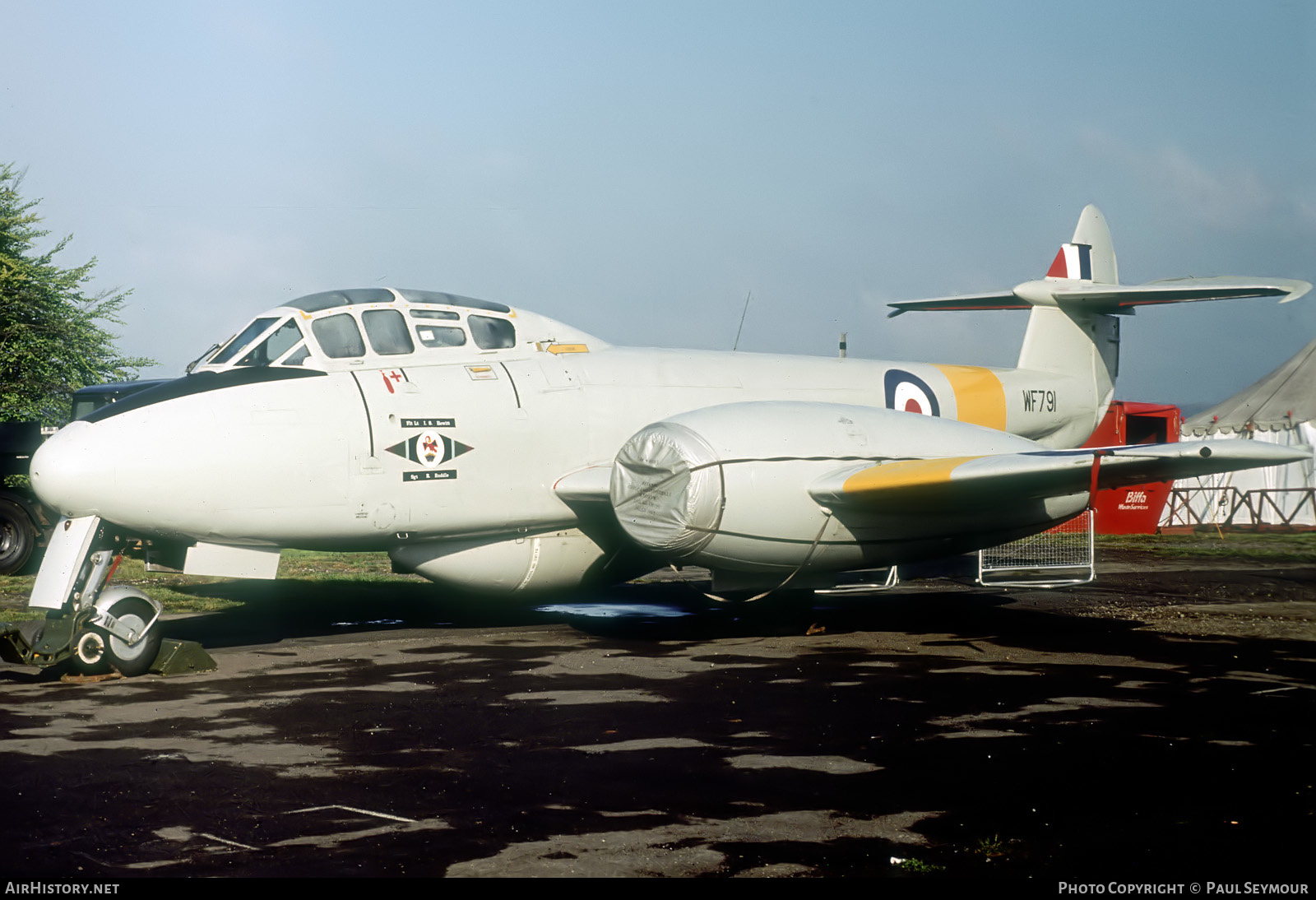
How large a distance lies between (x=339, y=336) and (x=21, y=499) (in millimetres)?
11342

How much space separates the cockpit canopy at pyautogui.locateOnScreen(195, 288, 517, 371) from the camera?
9992mm

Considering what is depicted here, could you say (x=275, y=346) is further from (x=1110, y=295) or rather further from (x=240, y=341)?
(x=1110, y=295)

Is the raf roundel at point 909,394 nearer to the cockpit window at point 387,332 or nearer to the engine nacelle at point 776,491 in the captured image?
the engine nacelle at point 776,491

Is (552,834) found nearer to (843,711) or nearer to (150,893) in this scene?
(150,893)

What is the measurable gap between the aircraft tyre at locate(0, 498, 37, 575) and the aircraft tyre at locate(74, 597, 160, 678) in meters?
11.1

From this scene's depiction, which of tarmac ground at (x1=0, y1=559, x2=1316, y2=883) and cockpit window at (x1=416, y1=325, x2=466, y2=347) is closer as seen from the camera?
tarmac ground at (x1=0, y1=559, x2=1316, y2=883)

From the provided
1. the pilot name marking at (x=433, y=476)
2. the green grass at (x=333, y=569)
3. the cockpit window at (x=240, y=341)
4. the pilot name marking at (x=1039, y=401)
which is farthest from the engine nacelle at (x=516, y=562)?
the pilot name marking at (x=1039, y=401)

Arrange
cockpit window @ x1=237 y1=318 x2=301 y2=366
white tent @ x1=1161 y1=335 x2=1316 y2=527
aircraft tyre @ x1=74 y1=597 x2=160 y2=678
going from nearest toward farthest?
1. aircraft tyre @ x1=74 y1=597 x2=160 y2=678
2. cockpit window @ x1=237 y1=318 x2=301 y2=366
3. white tent @ x1=1161 y1=335 x2=1316 y2=527

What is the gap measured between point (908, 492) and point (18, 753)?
6.78 metres

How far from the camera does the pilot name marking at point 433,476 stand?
32.9 feet

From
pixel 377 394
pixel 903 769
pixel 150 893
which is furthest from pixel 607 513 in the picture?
pixel 150 893

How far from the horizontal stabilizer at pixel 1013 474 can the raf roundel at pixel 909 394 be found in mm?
2690

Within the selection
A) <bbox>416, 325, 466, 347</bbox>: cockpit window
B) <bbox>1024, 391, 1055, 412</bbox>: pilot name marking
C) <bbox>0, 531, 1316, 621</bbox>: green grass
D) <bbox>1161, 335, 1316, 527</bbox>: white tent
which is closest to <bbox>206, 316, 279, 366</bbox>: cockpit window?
<bbox>416, 325, 466, 347</bbox>: cockpit window

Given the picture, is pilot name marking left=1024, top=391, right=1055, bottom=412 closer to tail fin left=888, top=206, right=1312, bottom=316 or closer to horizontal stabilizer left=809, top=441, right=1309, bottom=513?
tail fin left=888, top=206, right=1312, bottom=316
